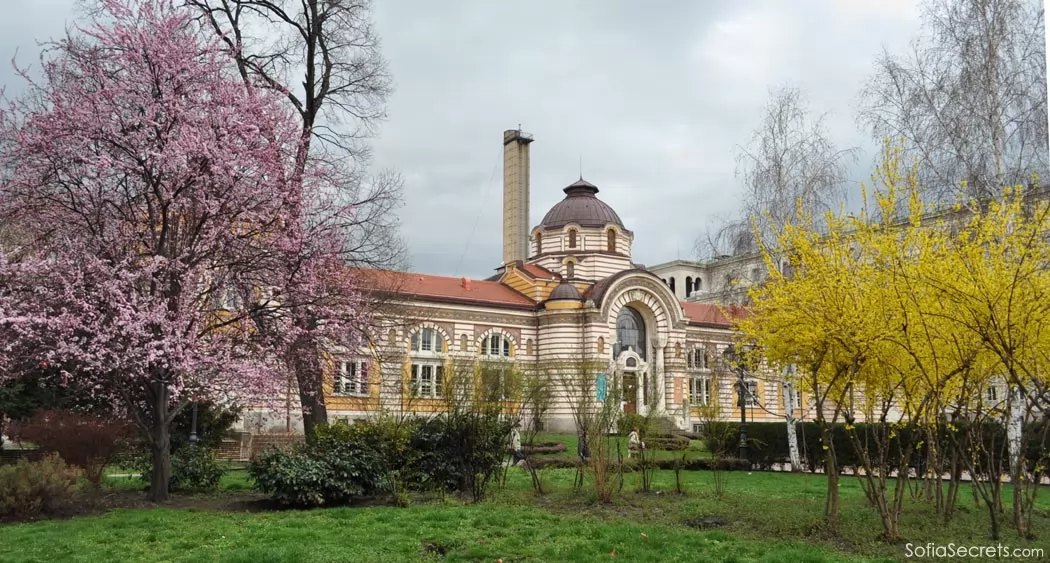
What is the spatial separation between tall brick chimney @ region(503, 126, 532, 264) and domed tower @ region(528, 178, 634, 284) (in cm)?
578

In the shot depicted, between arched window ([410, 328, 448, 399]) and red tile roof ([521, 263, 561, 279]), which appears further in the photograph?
red tile roof ([521, 263, 561, 279])

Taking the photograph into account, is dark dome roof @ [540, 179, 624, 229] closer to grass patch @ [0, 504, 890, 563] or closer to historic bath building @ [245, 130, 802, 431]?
historic bath building @ [245, 130, 802, 431]

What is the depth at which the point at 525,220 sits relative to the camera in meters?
54.3

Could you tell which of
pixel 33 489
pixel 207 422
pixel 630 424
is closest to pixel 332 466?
pixel 33 489

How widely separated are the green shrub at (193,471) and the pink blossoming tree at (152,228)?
3.70ft

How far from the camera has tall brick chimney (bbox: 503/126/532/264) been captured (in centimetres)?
5431

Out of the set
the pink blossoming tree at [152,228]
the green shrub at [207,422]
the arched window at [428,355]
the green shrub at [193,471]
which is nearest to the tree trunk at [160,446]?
the pink blossoming tree at [152,228]

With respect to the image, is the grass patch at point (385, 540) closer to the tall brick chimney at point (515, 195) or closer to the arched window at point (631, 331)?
the arched window at point (631, 331)

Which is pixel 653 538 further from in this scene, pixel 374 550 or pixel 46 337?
pixel 46 337

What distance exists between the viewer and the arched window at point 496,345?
41062 mm

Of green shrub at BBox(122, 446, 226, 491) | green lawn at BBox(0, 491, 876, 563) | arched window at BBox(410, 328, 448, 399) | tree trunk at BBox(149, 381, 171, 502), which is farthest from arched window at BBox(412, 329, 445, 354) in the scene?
green lawn at BBox(0, 491, 876, 563)

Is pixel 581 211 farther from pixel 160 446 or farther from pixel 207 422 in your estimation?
pixel 160 446

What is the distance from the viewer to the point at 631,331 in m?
44.3

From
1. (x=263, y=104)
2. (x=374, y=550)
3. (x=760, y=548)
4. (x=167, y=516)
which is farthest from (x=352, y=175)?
(x=760, y=548)
